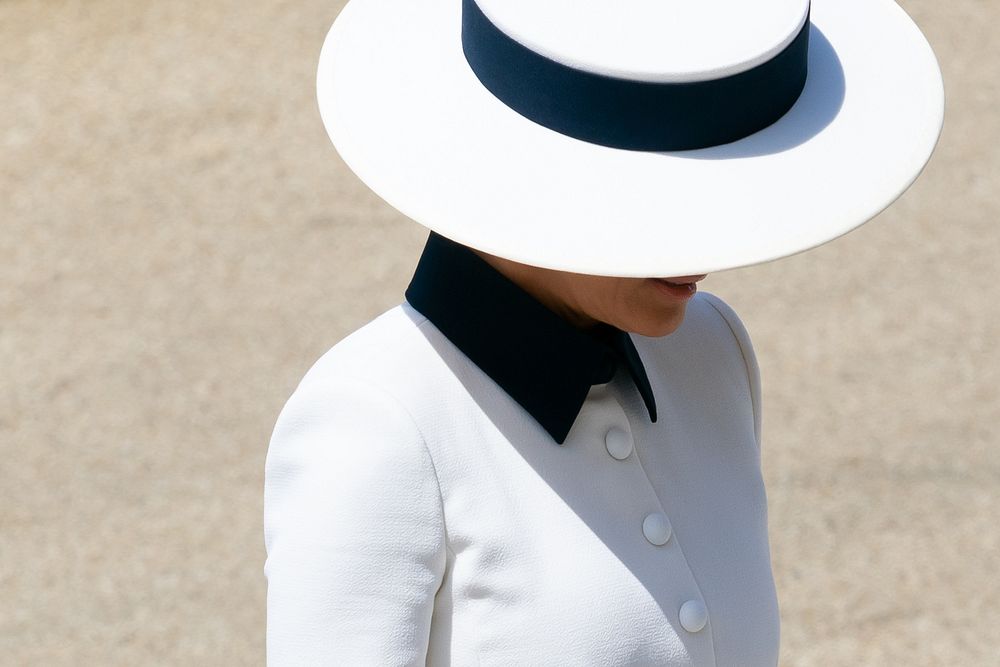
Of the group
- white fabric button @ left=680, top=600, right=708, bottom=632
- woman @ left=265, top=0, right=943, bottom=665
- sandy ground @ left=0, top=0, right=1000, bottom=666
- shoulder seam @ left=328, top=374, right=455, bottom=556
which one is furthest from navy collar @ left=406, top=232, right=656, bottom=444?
sandy ground @ left=0, top=0, right=1000, bottom=666

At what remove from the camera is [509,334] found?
1627mm

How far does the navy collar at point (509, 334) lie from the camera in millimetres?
1619

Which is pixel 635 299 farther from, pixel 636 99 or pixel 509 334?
pixel 636 99

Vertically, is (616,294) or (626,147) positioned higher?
(626,147)

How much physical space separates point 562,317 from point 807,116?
1.15 feet

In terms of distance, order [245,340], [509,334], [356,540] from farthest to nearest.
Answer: [245,340] < [509,334] < [356,540]

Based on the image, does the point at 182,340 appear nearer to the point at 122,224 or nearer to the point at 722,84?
the point at 122,224

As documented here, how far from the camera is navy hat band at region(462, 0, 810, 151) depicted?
1382mm

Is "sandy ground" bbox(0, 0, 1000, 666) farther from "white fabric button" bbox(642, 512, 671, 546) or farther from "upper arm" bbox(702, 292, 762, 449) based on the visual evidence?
"white fabric button" bbox(642, 512, 671, 546)

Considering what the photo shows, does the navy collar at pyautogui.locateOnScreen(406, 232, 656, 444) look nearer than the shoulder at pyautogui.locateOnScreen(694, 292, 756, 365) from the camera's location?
Yes

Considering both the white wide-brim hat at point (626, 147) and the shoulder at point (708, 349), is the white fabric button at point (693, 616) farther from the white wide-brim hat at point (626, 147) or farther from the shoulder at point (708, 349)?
the white wide-brim hat at point (626, 147)

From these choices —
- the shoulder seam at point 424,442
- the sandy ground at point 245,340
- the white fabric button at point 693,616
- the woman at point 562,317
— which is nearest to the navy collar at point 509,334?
the woman at point 562,317

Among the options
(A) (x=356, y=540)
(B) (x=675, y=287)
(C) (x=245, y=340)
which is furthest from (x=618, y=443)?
(C) (x=245, y=340)

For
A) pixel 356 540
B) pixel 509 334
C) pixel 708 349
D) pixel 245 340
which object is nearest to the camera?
pixel 356 540
